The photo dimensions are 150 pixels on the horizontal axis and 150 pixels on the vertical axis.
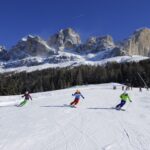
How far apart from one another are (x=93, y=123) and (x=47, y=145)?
22.7 feet

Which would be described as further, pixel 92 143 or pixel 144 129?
pixel 144 129

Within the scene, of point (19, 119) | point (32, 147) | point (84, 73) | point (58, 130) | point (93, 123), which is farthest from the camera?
point (84, 73)

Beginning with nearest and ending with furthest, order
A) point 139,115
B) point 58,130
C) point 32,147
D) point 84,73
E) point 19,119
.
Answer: point 32,147 < point 58,130 < point 19,119 < point 139,115 < point 84,73

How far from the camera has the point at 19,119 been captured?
26281mm

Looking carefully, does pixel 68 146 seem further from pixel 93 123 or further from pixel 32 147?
pixel 93 123

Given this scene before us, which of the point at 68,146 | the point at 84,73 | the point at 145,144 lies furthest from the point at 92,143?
the point at 84,73

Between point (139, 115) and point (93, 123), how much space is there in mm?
5801

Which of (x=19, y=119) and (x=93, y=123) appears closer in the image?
(x=93, y=123)

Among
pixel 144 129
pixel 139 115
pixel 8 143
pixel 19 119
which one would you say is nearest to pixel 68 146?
pixel 8 143

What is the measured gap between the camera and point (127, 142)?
59.4 ft

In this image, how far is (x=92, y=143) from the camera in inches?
706

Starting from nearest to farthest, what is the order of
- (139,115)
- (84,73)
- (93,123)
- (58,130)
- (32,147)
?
(32,147) → (58,130) → (93,123) → (139,115) → (84,73)

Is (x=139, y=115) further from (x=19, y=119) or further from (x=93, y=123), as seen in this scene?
(x=19, y=119)

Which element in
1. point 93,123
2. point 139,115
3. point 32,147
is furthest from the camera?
point 139,115
